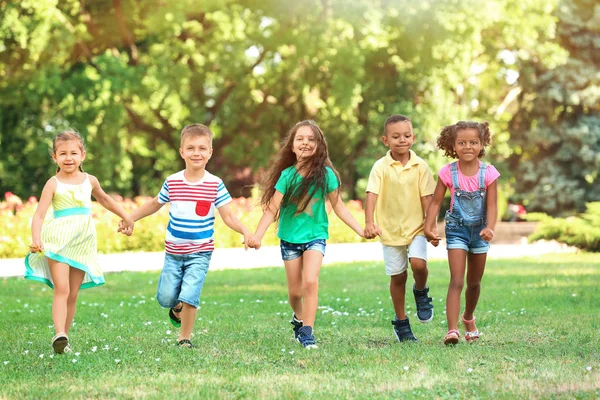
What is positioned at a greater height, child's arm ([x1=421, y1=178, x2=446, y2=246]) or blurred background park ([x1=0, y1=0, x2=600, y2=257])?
blurred background park ([x1=0, y1=0, x2=600, y2=257])

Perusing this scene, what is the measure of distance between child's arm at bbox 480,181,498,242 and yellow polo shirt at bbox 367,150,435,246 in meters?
0.43

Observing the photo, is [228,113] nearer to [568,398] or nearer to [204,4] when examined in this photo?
[204,4]

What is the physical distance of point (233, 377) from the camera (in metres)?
5.15

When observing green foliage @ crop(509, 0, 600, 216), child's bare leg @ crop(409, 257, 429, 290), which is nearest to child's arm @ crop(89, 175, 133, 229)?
child's bare leg @ crop(409, 257, 429, 290)

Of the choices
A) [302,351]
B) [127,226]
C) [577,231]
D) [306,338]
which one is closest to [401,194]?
[306,338]

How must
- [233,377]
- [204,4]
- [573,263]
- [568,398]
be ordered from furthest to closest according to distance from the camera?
[204,4] → [573,263] → [233,377] → [568,398]

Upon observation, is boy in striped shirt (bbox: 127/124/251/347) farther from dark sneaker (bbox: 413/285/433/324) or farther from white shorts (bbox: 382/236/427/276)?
dark sneaker (bbox: 413/285/433/324)

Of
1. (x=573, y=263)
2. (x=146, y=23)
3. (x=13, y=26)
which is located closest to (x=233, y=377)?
(x=573, y=263)

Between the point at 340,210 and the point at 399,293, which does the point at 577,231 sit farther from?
the point at 340,210

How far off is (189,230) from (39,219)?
3.45ft

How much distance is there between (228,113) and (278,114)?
1.84m

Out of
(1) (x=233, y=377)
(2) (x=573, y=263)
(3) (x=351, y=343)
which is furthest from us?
(2) (x=573, y=263)

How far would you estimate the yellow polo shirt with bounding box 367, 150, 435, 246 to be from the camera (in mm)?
6809

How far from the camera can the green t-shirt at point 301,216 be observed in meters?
6.70
